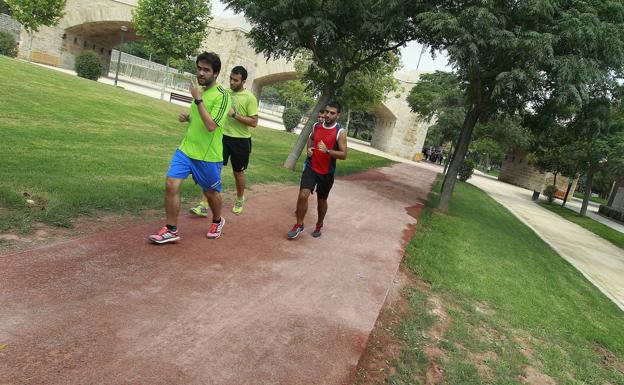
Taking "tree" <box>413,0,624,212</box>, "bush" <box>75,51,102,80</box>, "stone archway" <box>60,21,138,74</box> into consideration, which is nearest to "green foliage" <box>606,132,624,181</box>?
"tree" <box>413,0,624,212</box>

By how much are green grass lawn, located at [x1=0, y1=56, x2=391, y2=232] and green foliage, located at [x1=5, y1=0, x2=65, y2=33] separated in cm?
1478

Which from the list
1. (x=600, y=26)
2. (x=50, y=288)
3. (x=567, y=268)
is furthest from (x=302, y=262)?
(x=600, y=26)

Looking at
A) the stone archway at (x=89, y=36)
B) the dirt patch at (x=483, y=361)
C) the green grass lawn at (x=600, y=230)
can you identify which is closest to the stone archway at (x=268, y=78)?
the stone archway at (x=89, y=36)

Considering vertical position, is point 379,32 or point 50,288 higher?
point 379,32

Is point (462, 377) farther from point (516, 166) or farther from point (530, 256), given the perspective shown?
point (516, 166)

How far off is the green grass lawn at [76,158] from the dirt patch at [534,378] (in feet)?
15.6

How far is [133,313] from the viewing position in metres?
3.28

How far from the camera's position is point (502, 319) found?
521 cm

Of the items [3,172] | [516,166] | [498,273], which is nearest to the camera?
[3,172]

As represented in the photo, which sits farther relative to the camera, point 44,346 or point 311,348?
point 311,348

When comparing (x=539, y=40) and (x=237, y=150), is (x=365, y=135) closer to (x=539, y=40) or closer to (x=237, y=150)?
(x=539, y=40)

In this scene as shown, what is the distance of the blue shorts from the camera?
14.7 ft

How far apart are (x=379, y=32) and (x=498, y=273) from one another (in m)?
6.62

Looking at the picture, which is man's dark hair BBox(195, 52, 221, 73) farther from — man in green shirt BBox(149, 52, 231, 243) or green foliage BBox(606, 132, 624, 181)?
green foliage BBox(606, 132, 624, 181)
